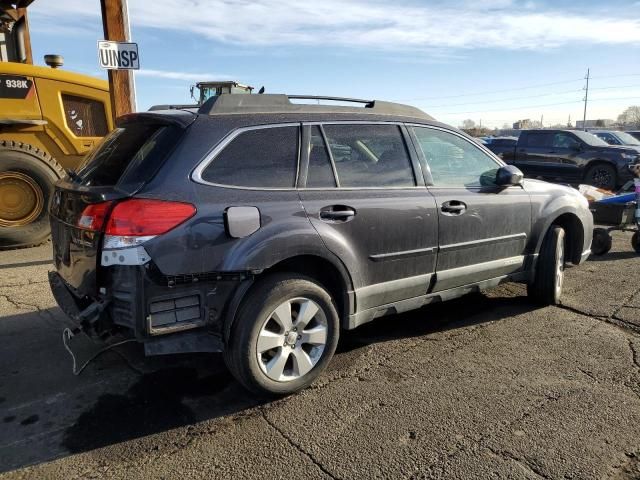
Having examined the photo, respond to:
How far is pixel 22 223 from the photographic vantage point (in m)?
6.81

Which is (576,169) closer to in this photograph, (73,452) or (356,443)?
(356,443)

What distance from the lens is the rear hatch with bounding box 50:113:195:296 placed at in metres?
2.86

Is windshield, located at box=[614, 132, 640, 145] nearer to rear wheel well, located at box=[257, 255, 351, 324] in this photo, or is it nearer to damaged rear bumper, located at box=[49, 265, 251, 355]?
rear wheel well, located at box=[257, 255, 351, 324]

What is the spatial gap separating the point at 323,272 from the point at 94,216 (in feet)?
4.75

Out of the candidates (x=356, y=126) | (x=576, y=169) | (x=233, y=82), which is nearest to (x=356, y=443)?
(x=356, y=126)

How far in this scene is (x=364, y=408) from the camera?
3.10 metres

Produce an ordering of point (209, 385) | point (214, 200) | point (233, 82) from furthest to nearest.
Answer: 1. point (233, 82)
2. point (209, 385)
3. point (214, 200)

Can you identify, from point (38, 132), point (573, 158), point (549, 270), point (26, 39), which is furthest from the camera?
point (573, 158)

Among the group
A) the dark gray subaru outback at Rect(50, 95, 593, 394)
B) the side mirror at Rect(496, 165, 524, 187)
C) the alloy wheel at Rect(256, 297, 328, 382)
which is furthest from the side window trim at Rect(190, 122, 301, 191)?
the side mirror at Rect(496, 165, 524, 187)

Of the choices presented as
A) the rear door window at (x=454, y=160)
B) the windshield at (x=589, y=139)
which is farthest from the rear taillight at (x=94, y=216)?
the windshield at (x=589, y=139)

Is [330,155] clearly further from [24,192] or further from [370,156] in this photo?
[24,192]

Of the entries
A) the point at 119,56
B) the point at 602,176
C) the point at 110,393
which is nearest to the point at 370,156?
the point at 110,393

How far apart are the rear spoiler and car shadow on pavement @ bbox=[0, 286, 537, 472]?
170 cm

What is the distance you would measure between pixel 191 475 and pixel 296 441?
58 cm
